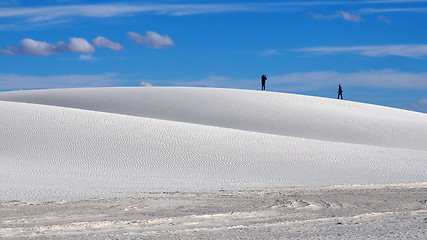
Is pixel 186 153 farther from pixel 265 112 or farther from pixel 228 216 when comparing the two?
pixel 265 112

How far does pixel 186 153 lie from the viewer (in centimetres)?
1742

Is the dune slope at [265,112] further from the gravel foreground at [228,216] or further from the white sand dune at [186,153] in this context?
the gravel foreground at [228,216]

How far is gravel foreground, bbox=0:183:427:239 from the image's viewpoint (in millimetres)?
7758

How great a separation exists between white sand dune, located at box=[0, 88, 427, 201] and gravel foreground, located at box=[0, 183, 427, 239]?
134 cm

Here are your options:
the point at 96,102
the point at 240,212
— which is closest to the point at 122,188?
the point at 240,212

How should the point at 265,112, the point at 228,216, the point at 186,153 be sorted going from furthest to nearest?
the point at 265,112 → the point at 186,153 → the point at 228,216

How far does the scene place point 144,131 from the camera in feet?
63.9

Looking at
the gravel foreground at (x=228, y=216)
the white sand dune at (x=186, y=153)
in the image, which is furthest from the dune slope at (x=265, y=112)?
the gravel foreground at (x=228, y=216)

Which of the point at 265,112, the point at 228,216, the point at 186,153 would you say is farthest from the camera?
the point at 265,112

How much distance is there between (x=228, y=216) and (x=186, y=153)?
8450mm

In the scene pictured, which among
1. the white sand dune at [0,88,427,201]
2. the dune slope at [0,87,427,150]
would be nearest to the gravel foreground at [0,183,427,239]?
the white sand dune at [0,88,427,201]

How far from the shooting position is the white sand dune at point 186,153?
44.4 feet

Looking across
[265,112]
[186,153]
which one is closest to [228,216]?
[186,153]

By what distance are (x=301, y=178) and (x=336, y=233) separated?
701cm
